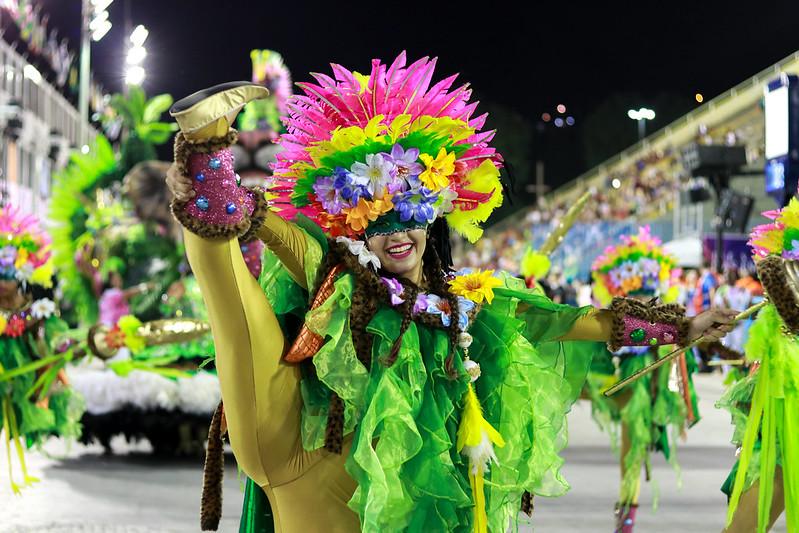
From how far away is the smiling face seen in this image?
3.26 m

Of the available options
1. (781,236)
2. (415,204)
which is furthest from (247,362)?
(781,236)

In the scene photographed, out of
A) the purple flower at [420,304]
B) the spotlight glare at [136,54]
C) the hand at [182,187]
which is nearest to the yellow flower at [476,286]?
the purple flower at [420,304]

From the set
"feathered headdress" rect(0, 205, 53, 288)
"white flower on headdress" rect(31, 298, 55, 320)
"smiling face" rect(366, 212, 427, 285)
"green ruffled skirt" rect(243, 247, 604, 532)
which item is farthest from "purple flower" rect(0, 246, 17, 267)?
"smiling face" rect(366, 212, 427, 285)

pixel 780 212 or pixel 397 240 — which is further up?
pixel 780 212

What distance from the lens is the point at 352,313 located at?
3.10 metres

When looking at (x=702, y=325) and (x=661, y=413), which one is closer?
(x=702, y=325)

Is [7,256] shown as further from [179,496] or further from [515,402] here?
[515,402]

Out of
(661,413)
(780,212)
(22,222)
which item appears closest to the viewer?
(780,212)

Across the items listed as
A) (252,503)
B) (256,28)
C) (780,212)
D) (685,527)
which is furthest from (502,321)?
(256,28)

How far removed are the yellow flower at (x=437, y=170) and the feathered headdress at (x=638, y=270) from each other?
5060 millimetres

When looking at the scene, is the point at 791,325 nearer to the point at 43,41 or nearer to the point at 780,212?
the point at 780,212

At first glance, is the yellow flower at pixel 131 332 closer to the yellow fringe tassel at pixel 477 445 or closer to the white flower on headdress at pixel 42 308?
the white flower on headdress at pixel 42 308

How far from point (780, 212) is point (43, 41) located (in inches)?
1628

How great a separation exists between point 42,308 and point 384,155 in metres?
5.25
